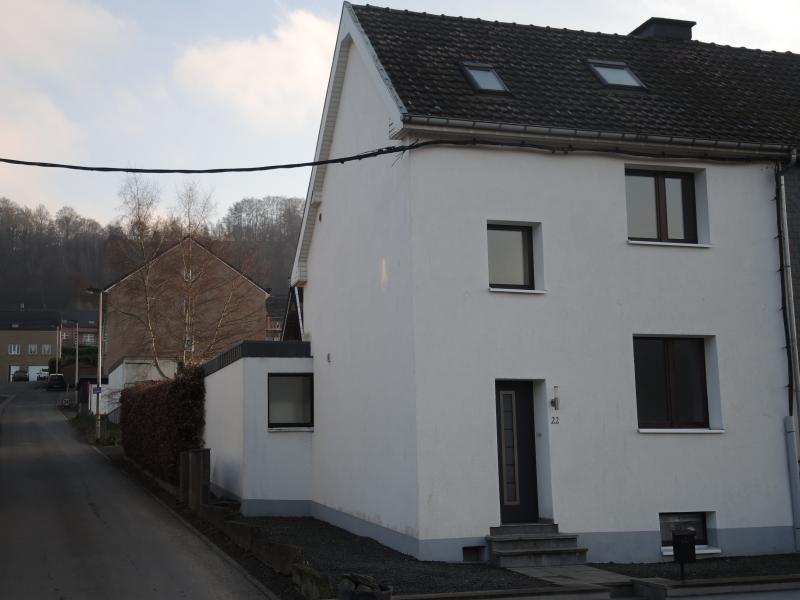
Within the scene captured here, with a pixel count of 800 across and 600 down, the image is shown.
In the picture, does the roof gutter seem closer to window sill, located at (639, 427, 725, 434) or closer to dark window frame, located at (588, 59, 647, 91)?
window sill, located at (639, 427, 725, 434)

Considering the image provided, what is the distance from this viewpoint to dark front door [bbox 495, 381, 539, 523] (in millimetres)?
12383

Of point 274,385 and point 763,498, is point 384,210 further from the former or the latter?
point 763,498

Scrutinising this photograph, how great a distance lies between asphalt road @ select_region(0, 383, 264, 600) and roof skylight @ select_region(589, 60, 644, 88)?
10.1 m

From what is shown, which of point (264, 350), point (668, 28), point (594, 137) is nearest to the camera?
point (594, 137)

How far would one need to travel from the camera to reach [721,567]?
1158 cm

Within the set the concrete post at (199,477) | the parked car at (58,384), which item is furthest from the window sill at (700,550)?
the parked car at (58,384)

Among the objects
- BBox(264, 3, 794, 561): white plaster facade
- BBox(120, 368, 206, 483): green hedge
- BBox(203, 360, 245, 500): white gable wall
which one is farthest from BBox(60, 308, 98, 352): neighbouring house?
BBox(264, 3, 794, 561): white plaster facade

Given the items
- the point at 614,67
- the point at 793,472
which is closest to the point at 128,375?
the point at 614,67

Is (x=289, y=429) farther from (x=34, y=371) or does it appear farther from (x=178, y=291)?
(x=34, y=371)

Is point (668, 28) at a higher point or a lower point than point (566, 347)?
higher

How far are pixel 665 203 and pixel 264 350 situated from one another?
835 centimetres

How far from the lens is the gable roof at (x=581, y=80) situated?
519 inches

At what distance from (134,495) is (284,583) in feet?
39.3

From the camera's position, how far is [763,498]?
516 inches
